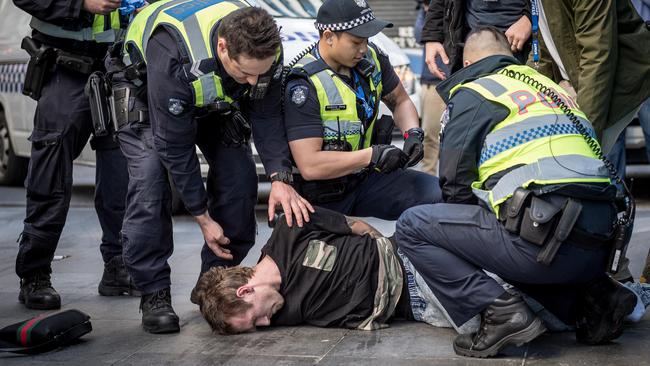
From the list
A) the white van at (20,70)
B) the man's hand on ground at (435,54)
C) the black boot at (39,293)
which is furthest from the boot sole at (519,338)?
the white van at (20,70)

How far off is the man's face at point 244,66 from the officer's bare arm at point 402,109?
1142mm

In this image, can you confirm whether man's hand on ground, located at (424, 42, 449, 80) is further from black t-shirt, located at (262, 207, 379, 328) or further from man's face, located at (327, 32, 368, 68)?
black t-shirt, located at (262, 207, 379, 328)

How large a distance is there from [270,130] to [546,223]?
1578 millimetres

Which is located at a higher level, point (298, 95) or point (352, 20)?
point (352, 20)

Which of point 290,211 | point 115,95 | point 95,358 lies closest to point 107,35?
point 115,95

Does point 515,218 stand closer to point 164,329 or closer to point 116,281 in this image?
point 164,329

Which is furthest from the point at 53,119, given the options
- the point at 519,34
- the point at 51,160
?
the point at 519,34

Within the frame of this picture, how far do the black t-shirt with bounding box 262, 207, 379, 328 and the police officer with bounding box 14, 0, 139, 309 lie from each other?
1.25m

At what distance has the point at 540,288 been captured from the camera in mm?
4543

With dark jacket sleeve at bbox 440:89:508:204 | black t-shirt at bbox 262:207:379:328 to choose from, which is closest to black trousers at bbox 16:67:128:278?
black t-shirt at bbox 262:207:379:328

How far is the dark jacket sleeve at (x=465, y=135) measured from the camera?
14.3 feet

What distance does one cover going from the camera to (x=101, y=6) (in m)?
5.38

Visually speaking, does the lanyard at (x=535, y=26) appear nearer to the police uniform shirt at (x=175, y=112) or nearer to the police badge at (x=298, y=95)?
the police badge at (x=298, y=95)

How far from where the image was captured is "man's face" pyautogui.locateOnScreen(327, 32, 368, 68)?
5.38m
